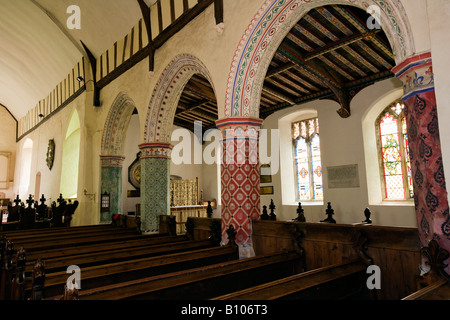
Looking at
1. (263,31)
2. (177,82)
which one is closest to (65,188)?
(177,82)

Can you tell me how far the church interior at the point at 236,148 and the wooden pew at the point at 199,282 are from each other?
0.5 inches

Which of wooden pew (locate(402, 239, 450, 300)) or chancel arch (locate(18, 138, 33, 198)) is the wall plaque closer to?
wooden pew (locate(402, 239, 450, 300))

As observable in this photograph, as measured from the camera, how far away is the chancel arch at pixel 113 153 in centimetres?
861

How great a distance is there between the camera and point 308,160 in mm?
9680

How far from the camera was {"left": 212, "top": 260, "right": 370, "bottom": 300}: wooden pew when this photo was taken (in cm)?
198

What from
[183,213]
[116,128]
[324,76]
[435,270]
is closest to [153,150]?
[116,128]

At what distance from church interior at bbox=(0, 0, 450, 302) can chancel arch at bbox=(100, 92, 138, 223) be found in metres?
0.04

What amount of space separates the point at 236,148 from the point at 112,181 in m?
5.46

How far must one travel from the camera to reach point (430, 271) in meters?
2.21

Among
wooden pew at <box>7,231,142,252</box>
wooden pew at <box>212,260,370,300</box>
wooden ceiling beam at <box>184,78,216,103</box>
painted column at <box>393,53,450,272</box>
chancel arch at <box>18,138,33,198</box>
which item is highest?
wooden ceiling beam at <box>184,78,216,103</box>

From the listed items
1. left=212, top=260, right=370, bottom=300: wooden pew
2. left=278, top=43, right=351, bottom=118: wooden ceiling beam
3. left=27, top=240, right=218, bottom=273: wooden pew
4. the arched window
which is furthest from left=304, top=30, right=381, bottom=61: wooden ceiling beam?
left=27, top=240, right=218, bottom=273: wooden pew
